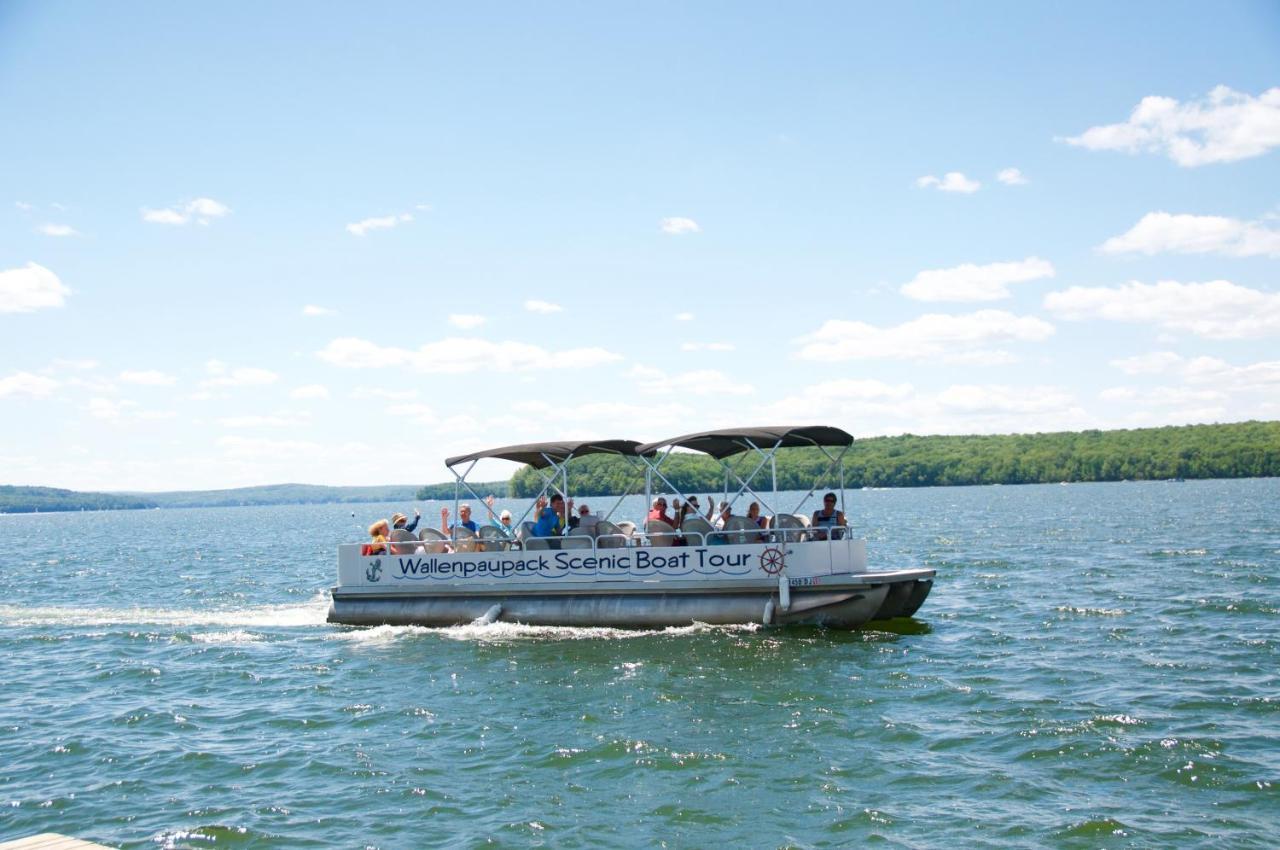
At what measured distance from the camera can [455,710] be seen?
16.3 m

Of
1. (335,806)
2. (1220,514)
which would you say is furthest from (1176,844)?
(1220,514)

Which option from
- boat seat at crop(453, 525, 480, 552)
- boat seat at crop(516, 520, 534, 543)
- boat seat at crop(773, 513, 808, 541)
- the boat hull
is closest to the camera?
the boat hull

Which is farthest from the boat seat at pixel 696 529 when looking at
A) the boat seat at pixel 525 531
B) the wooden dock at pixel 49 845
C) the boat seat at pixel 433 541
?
the wooden dock at pixel 49 845

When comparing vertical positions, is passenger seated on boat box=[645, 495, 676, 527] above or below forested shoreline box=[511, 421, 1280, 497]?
below

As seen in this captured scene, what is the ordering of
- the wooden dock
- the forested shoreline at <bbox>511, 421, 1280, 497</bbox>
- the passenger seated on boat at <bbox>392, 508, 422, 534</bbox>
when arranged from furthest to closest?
1. the forested shoreline at <bbox>511, 421, 1280, 497</bbox>
2. the passenger seated on boat at <bbox>392, 508, 422, 534</bbox>
3. the wooden dock

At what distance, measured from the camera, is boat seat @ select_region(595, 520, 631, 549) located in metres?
22.7

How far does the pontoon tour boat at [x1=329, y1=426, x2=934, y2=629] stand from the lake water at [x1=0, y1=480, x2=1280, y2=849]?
64 centimetres

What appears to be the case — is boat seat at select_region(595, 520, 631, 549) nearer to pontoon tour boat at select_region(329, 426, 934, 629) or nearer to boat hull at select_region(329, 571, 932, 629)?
pontoon tour boat at select_region(329, 426, 934, 629)

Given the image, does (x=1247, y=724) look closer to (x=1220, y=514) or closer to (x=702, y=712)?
(x=702, y=712)

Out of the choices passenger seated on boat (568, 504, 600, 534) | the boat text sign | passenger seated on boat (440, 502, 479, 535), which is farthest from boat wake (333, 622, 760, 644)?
passenger seated on boat (440, 502, 479, 535)

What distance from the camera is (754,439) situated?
22.4 metres

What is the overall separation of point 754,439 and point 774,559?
2.67 m

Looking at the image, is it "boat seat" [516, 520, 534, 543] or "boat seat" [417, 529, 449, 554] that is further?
"boat seat" [417, 529, 449, 554]

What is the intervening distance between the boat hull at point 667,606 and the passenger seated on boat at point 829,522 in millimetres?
1250
